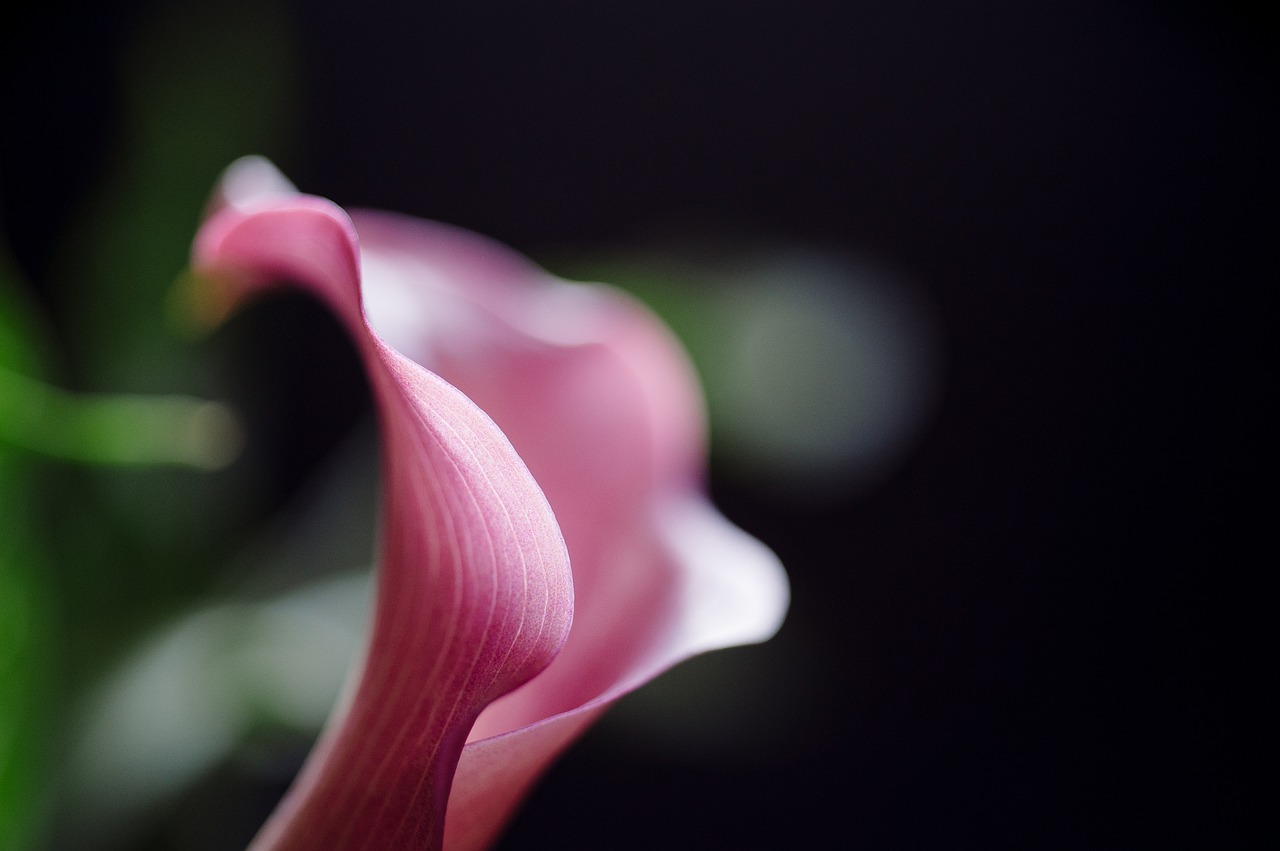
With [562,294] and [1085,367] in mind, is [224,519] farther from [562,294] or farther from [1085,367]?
[1085,367]

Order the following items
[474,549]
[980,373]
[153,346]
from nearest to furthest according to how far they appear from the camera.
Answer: [474,549], [153,346], [980,373]

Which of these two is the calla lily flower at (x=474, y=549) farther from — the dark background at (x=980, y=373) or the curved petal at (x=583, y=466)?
the dark background at (x=980, y=373)

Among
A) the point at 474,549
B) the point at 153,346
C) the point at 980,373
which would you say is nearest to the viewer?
the point at 474,549

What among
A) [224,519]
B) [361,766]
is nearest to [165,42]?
[224,519]

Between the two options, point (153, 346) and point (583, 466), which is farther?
point (153, 346)

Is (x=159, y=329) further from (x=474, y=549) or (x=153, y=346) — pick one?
(x=474, y=549)

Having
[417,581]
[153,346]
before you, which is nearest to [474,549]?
[417,581]

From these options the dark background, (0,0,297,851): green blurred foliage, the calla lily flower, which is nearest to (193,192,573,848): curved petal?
the calla lily flower

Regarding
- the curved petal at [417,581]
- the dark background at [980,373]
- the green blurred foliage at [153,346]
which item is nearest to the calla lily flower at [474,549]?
the curved petal at [417,581]
